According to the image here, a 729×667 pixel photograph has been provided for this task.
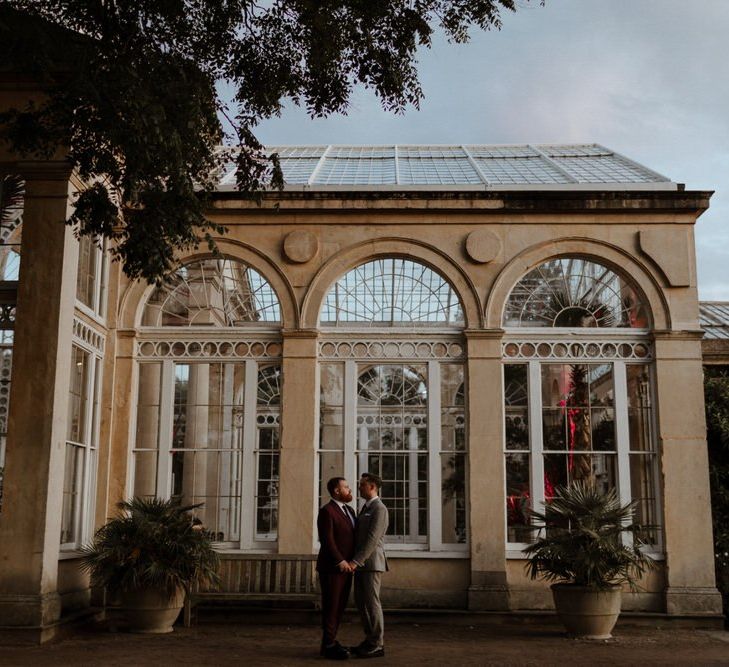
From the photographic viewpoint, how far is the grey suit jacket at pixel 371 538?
9.71m

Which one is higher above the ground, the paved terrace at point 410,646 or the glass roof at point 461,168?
the glass roof at point 461,168

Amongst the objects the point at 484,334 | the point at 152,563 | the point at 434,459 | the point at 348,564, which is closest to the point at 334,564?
the point at 348,564

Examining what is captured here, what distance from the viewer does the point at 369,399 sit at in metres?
13.6

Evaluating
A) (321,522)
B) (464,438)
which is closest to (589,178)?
(464,438)

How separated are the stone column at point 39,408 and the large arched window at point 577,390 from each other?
6.09 meters

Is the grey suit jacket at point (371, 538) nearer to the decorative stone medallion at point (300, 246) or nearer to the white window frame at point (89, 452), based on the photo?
the white window frame at point (89, 452)

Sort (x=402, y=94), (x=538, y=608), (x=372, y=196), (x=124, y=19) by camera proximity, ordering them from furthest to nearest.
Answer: (x=372, y=196)
(x=538, y=608)
(x=402, y=94)
(x=124, y=19)

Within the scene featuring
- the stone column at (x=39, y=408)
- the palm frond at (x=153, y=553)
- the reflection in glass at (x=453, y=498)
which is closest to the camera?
the stone column at (x=39, y=408)

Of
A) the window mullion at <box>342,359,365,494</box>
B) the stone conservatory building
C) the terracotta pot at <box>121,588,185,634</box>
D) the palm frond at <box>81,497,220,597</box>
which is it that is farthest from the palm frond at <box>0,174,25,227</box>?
the terracotta pot at <box>121,588,185,634</box>

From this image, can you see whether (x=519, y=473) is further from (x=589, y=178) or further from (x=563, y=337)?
(x=589, y=178)

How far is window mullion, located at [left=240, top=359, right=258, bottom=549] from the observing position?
521 inches

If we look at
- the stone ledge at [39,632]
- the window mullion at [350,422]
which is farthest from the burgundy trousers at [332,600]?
the window mullion at [350,422]

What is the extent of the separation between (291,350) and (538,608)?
493cm

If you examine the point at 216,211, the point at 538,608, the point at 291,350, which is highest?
the point at 216,211
